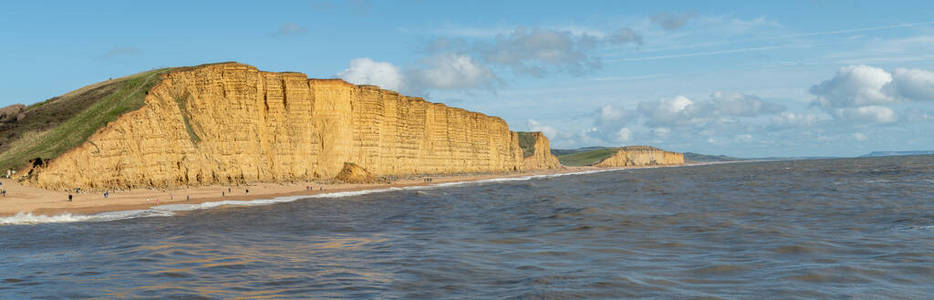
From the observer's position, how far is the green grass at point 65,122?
42188 millimetres

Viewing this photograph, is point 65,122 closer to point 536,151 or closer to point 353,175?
point 353,175

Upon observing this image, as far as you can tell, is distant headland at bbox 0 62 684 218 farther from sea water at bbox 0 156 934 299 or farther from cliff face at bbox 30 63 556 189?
sea water at bbox 0 156 934 299

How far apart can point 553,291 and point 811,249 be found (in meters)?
7.84

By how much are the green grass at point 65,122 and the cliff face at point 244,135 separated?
1.59m

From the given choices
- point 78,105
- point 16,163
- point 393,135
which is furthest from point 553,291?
point 393,135

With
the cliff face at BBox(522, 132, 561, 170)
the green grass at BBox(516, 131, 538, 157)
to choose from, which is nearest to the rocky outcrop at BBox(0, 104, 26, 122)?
the cliff face at BBox(522, 132, 561, 170)

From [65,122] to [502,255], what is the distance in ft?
169

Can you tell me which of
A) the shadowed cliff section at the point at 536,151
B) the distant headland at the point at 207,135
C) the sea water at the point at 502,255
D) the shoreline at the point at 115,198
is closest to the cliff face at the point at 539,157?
the shadowed cliff section at the point at 536,151

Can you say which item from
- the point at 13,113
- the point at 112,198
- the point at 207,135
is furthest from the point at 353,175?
the point at 13,113

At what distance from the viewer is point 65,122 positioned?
164 feet

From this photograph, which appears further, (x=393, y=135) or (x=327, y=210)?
(x=393, y=135)

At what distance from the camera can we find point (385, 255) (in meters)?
14.4

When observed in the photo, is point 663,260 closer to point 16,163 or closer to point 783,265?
point 783,265

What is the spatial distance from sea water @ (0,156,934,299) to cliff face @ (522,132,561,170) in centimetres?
12129
